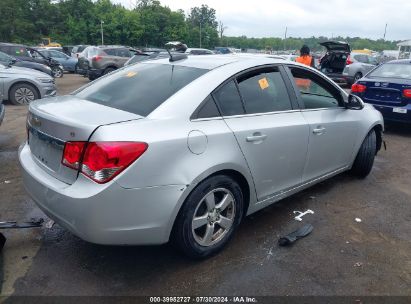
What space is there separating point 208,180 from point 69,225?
102 centimetres

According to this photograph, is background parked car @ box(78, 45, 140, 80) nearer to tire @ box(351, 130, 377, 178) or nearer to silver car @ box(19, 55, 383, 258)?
tire @ box(351, 130, 377, 178)

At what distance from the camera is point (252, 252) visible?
123 inches

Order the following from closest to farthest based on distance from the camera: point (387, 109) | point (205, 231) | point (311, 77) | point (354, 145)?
point (205, 231)
point (311, 77)
point (354, 145)
point (387, 109)

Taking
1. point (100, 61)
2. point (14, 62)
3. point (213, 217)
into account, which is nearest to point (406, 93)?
point (213, 217)

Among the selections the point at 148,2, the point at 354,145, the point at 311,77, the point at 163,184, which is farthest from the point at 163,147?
the point at 148,2

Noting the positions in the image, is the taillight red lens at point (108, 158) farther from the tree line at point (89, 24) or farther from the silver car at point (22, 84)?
the tree line at point (89, 24)

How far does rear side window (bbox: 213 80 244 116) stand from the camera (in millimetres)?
2944

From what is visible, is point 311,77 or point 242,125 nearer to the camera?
point 242,125

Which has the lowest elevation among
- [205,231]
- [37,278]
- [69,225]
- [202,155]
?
[37,278]

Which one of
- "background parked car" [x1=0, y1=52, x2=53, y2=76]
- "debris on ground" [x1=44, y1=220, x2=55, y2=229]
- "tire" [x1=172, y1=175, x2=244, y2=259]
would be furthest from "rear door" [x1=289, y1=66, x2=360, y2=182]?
"background parked car" [x1=0, y1=52, x2=53, y2=76]

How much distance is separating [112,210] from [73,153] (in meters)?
0.47

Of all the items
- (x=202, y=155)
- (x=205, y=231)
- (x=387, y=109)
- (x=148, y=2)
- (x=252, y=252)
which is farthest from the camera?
(x=148, y=2)

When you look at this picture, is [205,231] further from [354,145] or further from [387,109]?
[387,109]

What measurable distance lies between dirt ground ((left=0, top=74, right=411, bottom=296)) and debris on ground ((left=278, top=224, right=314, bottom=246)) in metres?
0.05
